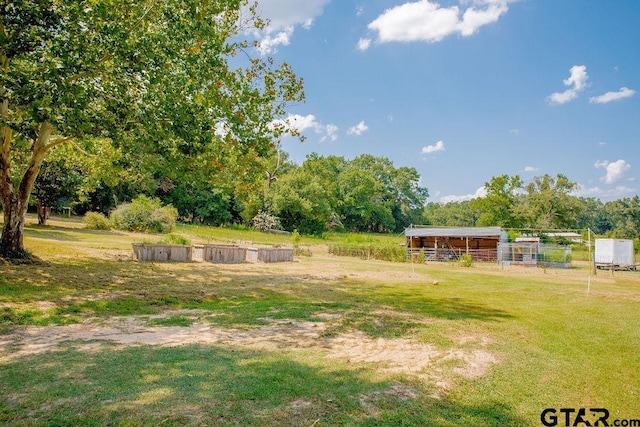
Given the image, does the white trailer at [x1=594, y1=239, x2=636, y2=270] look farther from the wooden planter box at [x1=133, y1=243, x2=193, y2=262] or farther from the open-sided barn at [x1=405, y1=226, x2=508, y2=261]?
the wooden planter box at [x1=133, y1=243, x2=193, y2=262]

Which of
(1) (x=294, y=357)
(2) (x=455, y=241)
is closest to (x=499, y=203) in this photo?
(2) (x=455, y=241)

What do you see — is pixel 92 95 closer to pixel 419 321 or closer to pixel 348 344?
pixel 348 344

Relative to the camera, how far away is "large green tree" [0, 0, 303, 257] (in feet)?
34.1

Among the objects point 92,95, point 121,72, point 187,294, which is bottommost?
point 187,294

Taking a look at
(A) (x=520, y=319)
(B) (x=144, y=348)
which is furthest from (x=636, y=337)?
(B) (x=144, y=348)

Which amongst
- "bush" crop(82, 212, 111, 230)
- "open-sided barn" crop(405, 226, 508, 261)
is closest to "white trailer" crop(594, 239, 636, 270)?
"open-sided barn" crop(405, 226, 508, 261)

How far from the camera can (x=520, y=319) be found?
997cm

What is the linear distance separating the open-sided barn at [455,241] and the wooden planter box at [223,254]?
66.9 ft

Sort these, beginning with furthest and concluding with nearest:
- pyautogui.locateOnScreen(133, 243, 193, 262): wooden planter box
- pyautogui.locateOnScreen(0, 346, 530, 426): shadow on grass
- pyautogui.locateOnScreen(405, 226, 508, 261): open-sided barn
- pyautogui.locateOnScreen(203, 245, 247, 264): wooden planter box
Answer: pyautogui.locateOnScreen(405, 226, 508, 261): open-sided barn → pyautogui.locateOnScreen(203, 245, 247, 264): wooden planter box → pyautogui.locateOnScreen(133, 243, 193, 262): wooden planter box → pyautogui.locateOnScreen(0, 346, 530, 426): shadow on grass

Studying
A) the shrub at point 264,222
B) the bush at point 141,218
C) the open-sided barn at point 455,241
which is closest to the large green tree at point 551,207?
the open-sided barn at point 455,241

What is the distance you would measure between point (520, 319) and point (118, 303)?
9945 mm

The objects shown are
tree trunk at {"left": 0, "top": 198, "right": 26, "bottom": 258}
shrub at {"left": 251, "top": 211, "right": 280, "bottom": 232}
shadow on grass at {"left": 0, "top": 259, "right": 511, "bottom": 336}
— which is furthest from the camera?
shrub at {"left": 251, "top": 211, "right": 280, "bottom": 232}

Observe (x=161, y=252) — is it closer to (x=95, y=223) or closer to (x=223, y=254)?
(x=223, y=254)

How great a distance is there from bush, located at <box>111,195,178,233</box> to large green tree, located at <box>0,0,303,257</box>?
22031 mm
